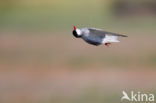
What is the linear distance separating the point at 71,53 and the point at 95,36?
0.15 meters

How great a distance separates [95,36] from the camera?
1633 millimetres

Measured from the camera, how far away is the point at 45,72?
1.71m

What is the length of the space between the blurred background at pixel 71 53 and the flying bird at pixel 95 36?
1.3 inches

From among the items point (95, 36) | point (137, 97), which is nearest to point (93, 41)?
point (95, 36)

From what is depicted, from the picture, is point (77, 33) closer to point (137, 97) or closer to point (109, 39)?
point (109, 39)

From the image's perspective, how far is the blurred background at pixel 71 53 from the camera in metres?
1.69

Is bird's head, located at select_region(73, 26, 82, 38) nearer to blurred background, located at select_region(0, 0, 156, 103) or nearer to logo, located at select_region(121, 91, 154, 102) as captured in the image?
blurred background, located at select_region(0, 0, 156, 103)

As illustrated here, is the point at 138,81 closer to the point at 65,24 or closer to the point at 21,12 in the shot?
the point at 65,24

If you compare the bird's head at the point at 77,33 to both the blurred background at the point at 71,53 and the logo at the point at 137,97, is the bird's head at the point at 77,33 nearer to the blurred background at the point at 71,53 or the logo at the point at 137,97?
the blurred background at the point at 71,53

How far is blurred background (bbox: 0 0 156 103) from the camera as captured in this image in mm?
1686

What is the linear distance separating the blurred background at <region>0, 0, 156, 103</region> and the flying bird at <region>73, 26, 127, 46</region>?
0.03 metres

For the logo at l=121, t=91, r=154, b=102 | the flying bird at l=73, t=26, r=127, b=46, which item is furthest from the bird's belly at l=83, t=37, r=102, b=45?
the logo at l=121, t=91, r=154, b=102

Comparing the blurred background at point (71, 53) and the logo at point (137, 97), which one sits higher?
the blurred background at point (71, 53)

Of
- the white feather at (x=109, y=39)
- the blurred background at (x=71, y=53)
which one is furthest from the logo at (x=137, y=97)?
the white feather at (x=109, y=39)
